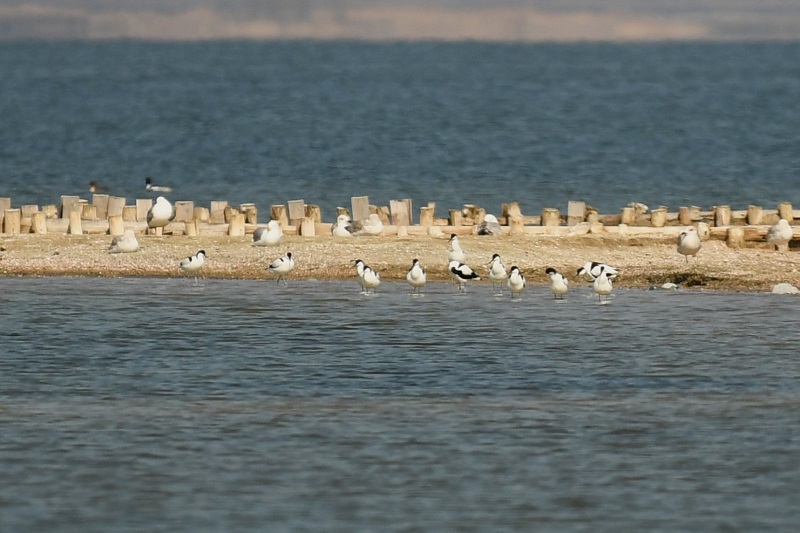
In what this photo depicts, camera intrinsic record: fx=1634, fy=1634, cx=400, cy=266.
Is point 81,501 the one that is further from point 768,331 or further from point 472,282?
point 472,282

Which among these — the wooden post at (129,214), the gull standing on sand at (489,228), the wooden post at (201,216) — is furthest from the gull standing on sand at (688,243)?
the wooden post at (129,214)

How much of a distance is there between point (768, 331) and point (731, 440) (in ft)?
22.0

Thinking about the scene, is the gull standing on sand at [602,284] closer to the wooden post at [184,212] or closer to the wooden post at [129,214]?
the wooden post at [184,212]

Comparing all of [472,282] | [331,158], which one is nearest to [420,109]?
[331,158]

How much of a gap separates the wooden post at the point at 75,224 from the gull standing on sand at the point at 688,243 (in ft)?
37.3

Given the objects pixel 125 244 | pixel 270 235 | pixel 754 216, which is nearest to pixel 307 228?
pixel 270 235

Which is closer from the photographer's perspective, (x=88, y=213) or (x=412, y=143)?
(x=88, y=213)

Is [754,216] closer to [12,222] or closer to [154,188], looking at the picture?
[12,222]

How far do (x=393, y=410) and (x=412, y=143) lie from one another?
53.7 metres

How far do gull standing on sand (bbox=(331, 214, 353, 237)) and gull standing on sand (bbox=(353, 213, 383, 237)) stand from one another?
0.45 feet

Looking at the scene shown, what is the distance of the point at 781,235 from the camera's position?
97.8 feet

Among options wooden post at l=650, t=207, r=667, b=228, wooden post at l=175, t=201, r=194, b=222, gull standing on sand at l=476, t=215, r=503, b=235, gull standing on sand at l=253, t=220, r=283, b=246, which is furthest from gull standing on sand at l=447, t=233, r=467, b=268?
wooden post at l=175, t=201, r=194, b=222

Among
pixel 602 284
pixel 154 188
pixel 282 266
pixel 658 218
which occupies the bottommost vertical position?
pixel 602 284

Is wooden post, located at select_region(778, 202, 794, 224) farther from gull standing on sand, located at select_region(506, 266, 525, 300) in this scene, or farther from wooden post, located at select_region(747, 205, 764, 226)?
gull standing on sand, located at select_region(506, 266, 525, 300)
